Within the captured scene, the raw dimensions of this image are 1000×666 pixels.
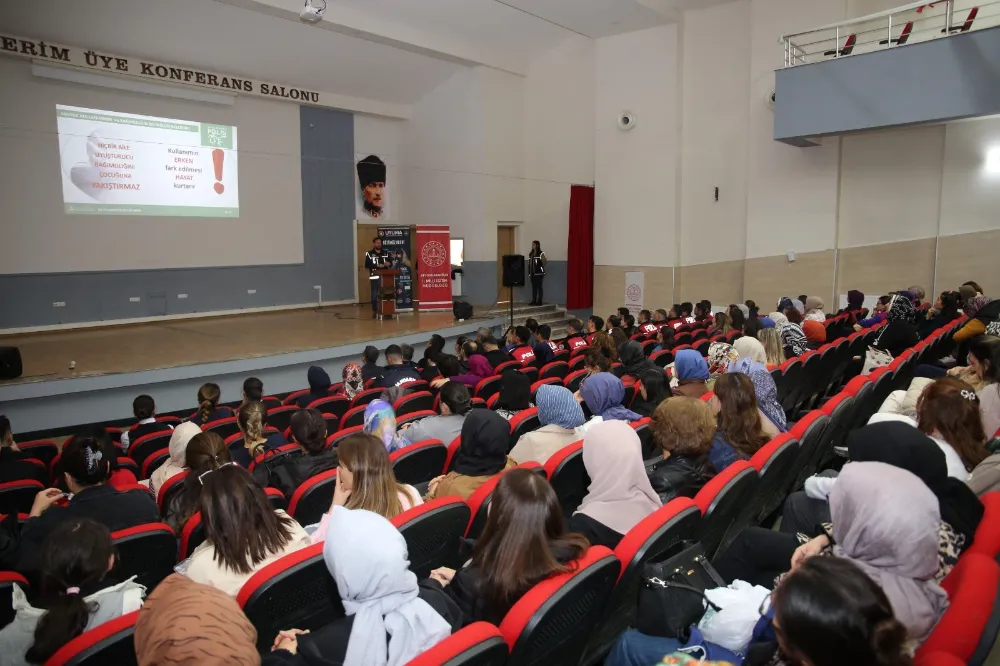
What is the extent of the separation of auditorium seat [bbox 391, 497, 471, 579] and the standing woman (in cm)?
1164

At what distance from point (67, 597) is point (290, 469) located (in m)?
1.47

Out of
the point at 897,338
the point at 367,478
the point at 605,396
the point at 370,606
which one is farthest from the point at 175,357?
the point at 897,338

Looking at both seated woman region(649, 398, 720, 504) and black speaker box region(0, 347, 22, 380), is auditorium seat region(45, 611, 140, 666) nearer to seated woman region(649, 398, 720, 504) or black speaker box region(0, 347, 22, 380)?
seated woman region(649, 398, 720, 504)

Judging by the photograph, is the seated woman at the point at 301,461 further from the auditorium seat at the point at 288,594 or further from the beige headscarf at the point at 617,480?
the beige headscarf at the point at 617,480

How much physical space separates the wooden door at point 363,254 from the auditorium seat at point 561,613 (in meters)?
12.9

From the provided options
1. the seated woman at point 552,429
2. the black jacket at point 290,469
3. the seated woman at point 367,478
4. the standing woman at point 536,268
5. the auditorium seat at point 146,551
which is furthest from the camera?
the standing woman at point 536,268

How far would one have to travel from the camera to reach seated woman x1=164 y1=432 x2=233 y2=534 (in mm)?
2916

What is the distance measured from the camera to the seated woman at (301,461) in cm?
331

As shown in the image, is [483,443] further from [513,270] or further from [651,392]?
[513,270]

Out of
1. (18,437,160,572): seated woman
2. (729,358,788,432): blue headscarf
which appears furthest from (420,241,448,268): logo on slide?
(18,437,160,572): seated woman

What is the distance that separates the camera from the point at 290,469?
3330mm

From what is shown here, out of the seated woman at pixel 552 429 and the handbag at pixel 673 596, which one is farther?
the seated woman at pixel 552 429

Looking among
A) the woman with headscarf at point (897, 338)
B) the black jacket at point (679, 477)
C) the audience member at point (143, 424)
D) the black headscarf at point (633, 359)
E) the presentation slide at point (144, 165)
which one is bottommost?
the audience member at point (143, 424)

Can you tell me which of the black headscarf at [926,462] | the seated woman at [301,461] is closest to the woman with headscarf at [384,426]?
the seated woman at [301,461]
